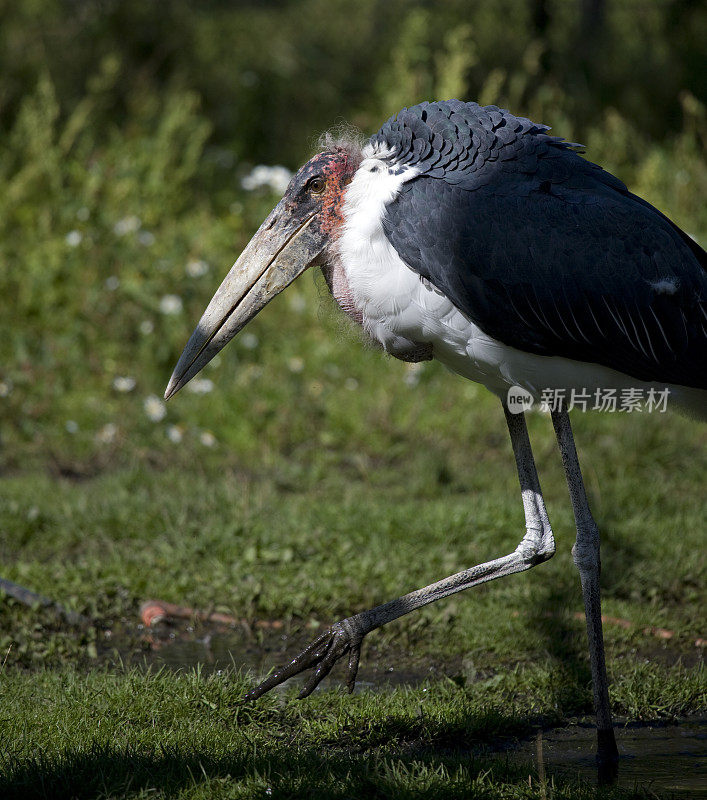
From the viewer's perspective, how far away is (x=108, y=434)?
16.7 ft

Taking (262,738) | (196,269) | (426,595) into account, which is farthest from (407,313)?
(196,269)

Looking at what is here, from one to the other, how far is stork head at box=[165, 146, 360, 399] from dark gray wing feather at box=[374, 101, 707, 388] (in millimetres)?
193

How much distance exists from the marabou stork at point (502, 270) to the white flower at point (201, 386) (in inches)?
93.9

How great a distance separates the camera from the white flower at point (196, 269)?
583 cm

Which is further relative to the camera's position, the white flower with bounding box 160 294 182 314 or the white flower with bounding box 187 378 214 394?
the white flower with bounding box 160 294 182 314

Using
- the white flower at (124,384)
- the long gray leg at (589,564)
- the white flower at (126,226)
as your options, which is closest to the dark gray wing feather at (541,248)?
the long gray leg at (589,564)

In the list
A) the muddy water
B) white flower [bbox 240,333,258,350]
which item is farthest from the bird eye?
white flower [bbox 240,333,258,350]

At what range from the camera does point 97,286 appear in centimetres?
586

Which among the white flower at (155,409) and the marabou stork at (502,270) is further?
the white flower at (155,409)

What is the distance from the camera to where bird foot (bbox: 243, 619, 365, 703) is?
280 centimetres

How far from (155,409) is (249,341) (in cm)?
84

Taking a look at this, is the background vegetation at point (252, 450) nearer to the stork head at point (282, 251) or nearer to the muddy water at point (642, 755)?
the muddy water at point (642, 755)
